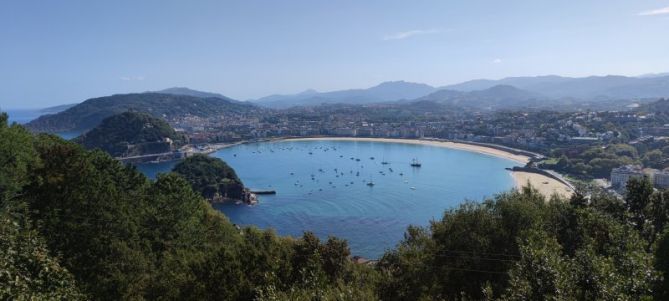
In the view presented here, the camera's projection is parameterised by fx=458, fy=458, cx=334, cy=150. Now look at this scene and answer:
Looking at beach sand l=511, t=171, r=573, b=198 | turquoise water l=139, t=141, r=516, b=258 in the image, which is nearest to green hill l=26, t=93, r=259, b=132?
turquoise water l=139, t=141, r=516, b=258

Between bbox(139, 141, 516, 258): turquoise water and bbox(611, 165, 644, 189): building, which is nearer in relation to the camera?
bbox(139, 141, 516, 258): turquoise water

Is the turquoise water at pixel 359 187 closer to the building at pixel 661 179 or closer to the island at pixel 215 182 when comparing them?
the island at pixel 215 182

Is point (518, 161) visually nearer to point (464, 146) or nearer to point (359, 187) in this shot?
point (464, 146)

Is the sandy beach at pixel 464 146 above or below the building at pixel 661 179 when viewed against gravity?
below

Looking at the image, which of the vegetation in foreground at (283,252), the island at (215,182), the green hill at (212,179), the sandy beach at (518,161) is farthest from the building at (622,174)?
the green hill at (212,179)

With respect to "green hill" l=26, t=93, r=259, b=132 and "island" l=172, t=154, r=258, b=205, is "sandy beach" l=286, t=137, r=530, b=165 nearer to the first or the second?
"island" l=172, t=154, r=258, b=205

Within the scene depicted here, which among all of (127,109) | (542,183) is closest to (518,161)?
(542,183)

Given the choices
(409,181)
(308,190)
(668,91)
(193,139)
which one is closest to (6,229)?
(308,190)
